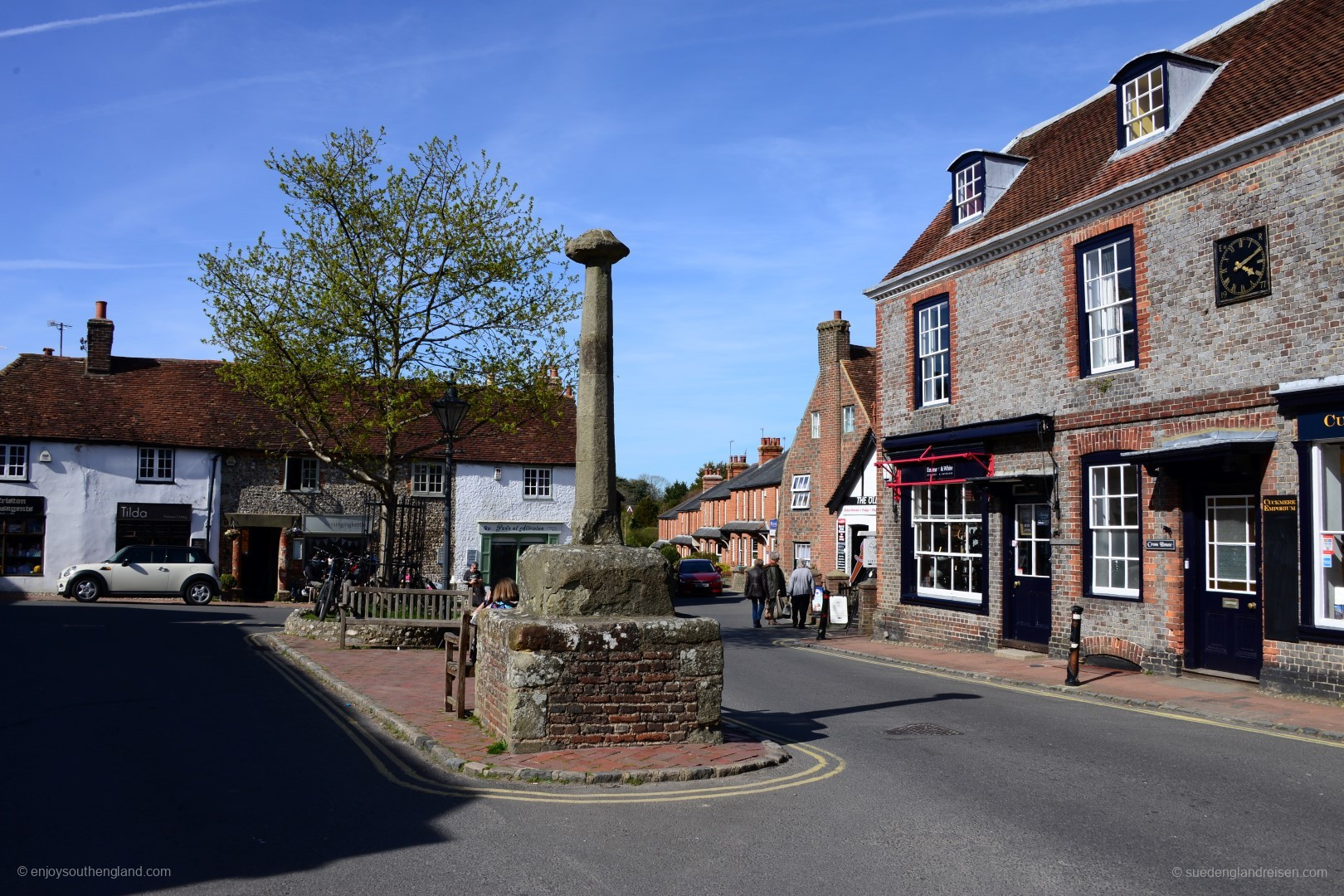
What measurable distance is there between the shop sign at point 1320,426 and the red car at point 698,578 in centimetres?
2836

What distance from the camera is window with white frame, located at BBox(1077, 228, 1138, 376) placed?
14914 mm

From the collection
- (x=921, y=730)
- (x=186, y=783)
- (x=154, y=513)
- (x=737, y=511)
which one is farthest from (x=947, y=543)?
(x=737, y=511)

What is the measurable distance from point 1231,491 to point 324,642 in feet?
47.7

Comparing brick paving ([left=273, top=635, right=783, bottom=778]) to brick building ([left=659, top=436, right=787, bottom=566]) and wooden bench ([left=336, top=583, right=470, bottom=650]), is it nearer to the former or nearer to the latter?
wooden bench ([left=336, top=583, right=470, bottom=650])

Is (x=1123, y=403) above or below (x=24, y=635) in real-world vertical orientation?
above

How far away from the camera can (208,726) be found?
9594 mm

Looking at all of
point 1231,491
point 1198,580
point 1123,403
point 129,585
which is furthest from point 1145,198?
point 129,585

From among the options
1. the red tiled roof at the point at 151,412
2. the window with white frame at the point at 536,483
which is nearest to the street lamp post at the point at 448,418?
the red tiled roof at the point at 151,412

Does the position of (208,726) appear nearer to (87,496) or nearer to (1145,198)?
(1145,198)

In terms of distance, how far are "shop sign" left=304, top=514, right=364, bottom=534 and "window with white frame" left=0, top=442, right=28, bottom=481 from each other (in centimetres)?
851

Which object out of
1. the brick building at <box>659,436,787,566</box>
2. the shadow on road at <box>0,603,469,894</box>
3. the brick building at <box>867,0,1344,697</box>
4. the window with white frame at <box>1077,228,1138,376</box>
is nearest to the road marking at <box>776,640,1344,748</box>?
the brick building at <box>867,0,1344,697</box>

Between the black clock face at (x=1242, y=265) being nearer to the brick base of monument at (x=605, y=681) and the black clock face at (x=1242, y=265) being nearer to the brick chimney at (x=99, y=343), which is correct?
the brick base of monument at (x=605, y=681)

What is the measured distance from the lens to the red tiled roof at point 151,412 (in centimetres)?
3269

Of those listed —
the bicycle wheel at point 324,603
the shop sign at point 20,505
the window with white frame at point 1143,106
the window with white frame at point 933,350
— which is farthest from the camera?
the shop sign at point 20,505
